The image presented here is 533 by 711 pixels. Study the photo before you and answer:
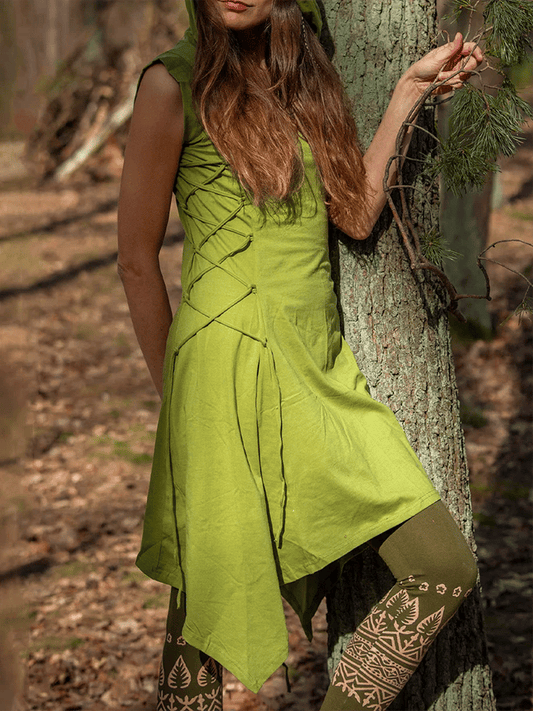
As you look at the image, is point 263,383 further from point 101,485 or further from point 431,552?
point 101,485

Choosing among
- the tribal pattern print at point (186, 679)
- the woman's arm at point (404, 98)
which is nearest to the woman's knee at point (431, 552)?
the tribal pattern print at point (186, 679)

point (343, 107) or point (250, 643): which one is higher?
point (343, 107)

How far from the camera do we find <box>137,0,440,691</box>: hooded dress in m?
1.89

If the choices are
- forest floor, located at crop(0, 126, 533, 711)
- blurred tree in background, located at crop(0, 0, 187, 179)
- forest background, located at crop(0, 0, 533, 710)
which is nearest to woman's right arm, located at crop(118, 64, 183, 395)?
forest background, located at crop(0, 0, 533, 710)

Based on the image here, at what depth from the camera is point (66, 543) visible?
170 inches

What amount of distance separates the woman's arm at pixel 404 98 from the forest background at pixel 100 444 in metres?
0.30

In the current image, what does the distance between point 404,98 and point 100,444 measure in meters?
3.98

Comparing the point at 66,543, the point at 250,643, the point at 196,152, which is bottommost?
the point at 66,543

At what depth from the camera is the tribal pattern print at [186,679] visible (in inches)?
82.9

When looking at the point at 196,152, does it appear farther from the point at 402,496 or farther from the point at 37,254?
the point at 37,254

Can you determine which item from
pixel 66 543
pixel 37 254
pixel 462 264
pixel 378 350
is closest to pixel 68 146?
pixel 37 254

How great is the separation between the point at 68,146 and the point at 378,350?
34.0 ft

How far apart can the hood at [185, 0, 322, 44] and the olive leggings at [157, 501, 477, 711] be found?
134cm

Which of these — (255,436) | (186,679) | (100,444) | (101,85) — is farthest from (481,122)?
(101,85)
